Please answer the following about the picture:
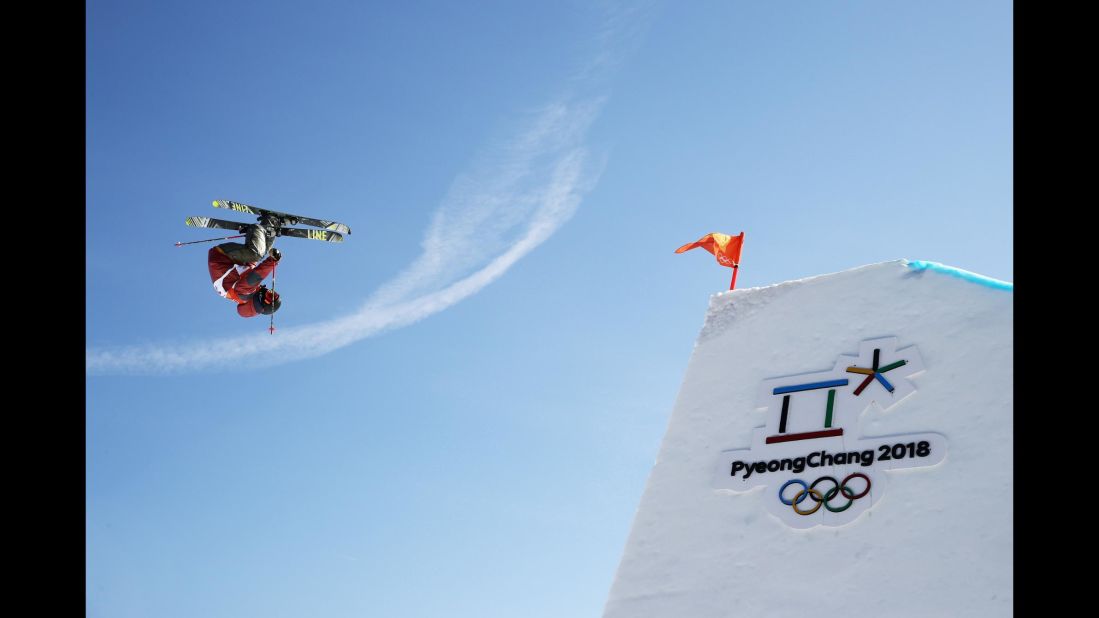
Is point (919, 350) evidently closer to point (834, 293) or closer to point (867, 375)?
point (867, 375)

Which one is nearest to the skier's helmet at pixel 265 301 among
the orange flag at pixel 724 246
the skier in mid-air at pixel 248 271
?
the skier in mid-air at pixel 248 271

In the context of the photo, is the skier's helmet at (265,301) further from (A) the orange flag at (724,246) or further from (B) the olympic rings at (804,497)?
(B) the olympic rings at (804,497)

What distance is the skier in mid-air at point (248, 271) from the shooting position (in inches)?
563

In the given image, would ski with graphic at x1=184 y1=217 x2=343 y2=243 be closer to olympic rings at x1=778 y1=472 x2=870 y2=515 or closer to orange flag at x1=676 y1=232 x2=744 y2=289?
orange flag at x1=676 y1=232 x2=744 y2=289

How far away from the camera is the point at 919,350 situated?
902 cm

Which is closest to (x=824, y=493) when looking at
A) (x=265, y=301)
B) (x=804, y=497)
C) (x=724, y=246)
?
(x=804, y=497)

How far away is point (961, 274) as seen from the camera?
365 inches

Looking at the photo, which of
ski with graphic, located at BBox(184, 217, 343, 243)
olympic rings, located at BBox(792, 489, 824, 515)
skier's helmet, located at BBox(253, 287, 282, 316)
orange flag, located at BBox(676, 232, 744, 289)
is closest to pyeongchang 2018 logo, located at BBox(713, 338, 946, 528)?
olympic rings, located at BBox(792, 489, 824, 515)

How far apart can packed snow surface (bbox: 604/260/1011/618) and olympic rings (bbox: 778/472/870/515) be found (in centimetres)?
15

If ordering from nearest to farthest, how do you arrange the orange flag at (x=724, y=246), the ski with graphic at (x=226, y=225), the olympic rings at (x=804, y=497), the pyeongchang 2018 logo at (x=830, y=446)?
1. the pyeongchang 2018 logo at (x=830, y=446)
2. the olympic rings at (x=804, y=497)
3. the orange flag at (x=724, y=246)
4. the ski with graphic at (x=226, y=225)

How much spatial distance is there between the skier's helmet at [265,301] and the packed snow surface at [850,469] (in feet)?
23.7
